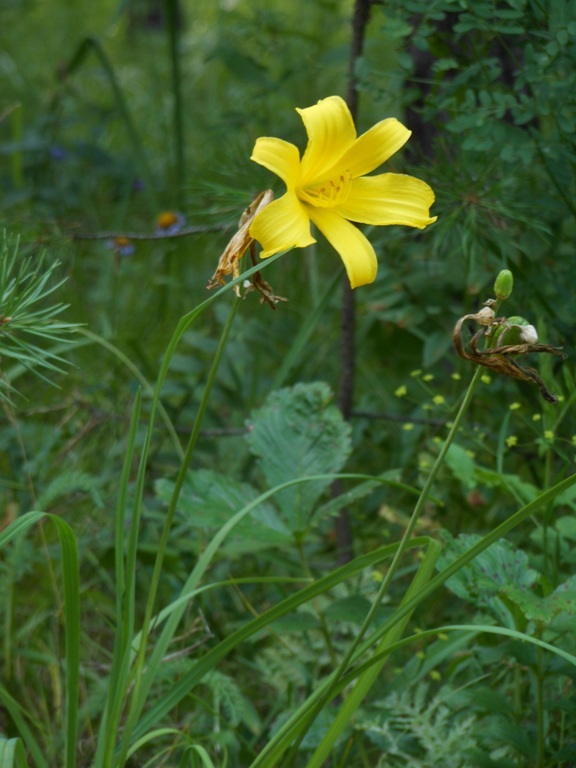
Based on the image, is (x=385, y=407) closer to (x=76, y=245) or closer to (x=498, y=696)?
(x=76, y=245)

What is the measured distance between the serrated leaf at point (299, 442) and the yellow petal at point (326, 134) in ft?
1.86

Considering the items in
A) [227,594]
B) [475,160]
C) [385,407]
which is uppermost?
[475,160]

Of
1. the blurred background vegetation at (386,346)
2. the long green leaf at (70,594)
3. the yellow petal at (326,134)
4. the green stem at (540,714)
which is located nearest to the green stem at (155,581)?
the long green leaf at (70,594)

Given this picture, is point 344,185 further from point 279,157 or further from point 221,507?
point 221,507

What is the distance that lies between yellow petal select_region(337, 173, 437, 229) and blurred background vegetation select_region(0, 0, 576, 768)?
0.29 metres

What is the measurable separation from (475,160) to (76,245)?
817mm

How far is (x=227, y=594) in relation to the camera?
78.7 inches

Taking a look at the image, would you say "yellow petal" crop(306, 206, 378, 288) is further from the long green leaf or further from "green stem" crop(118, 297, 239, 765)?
the long green leaf

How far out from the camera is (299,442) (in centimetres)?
163

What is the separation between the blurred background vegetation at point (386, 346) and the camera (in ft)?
4.99

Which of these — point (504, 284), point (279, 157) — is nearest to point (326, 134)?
point (279, 157)

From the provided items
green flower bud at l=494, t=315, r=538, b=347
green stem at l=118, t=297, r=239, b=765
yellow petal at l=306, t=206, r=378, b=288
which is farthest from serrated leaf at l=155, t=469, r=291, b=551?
green flower bud at l=494, t=315, r=538, b=347

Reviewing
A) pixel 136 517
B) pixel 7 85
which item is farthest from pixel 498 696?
pixel 7 85

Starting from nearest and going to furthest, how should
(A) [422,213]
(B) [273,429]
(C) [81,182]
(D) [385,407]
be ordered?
(A) [422,213], (B) [273,429], (D) [385,407], (C) [81,182]
